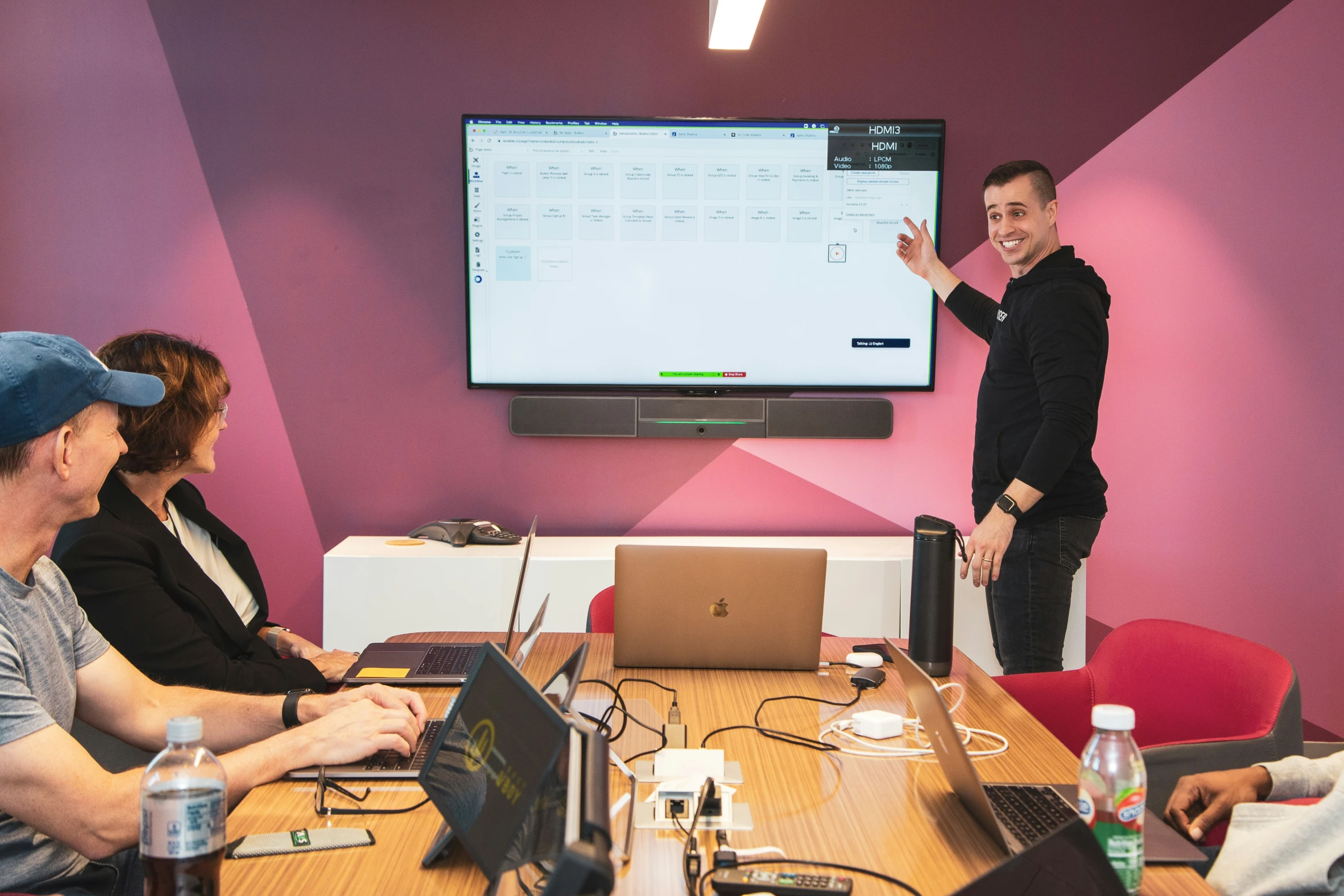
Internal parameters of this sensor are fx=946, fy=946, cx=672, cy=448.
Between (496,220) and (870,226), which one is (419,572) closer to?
(496,220)

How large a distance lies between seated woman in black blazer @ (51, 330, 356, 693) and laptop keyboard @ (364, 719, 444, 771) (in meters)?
0.57

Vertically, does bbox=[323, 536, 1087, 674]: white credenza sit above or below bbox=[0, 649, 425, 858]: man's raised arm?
below

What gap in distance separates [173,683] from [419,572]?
4.09ft

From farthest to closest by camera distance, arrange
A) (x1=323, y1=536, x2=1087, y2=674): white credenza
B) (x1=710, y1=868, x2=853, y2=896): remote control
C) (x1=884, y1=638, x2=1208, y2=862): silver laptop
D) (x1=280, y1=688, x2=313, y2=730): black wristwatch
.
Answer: (x1=323, y1=536, x2=1087, y2=674): white credenza → (x1=280, y1=688, x2=313, y2=730): black wristwatch → (x1=884, y1=638, x2=1208, y2=862): silver laptop → (x1=710, y1=868, x2=853, y2=896): remote control

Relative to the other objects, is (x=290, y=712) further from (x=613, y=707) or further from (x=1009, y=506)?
(x=1009, y=506)

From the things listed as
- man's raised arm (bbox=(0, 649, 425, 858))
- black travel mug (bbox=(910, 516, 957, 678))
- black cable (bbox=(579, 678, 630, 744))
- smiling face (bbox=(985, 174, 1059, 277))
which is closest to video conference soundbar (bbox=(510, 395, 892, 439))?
smiling face (bbox=(985, 174, 1059, 277))

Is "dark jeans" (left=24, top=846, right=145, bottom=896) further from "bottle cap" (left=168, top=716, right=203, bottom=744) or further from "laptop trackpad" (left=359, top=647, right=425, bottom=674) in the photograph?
"laptop trackpad" (left=359, top=647, right=425, bottom=674)

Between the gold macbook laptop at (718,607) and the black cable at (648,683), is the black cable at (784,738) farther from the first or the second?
the gold macbook laptop at (718,607)

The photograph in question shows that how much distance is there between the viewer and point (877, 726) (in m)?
1.54

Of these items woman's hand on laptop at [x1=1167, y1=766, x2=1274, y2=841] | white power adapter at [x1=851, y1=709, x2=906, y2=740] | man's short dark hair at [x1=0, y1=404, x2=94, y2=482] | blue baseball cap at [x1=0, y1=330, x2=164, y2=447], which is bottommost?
woman's hand on laptop at [x1=1167, y1=766, x2=1274, y2=841]

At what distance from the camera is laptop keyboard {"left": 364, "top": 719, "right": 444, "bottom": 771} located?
1.40 metres

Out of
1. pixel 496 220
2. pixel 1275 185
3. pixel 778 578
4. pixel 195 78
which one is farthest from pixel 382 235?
pixel 1275 185

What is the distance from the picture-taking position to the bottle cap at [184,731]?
1045mm

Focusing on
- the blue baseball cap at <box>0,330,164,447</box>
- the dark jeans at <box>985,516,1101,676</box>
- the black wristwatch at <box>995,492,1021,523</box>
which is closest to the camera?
the blue baseball cap at <box>0,330,164,447</box>
